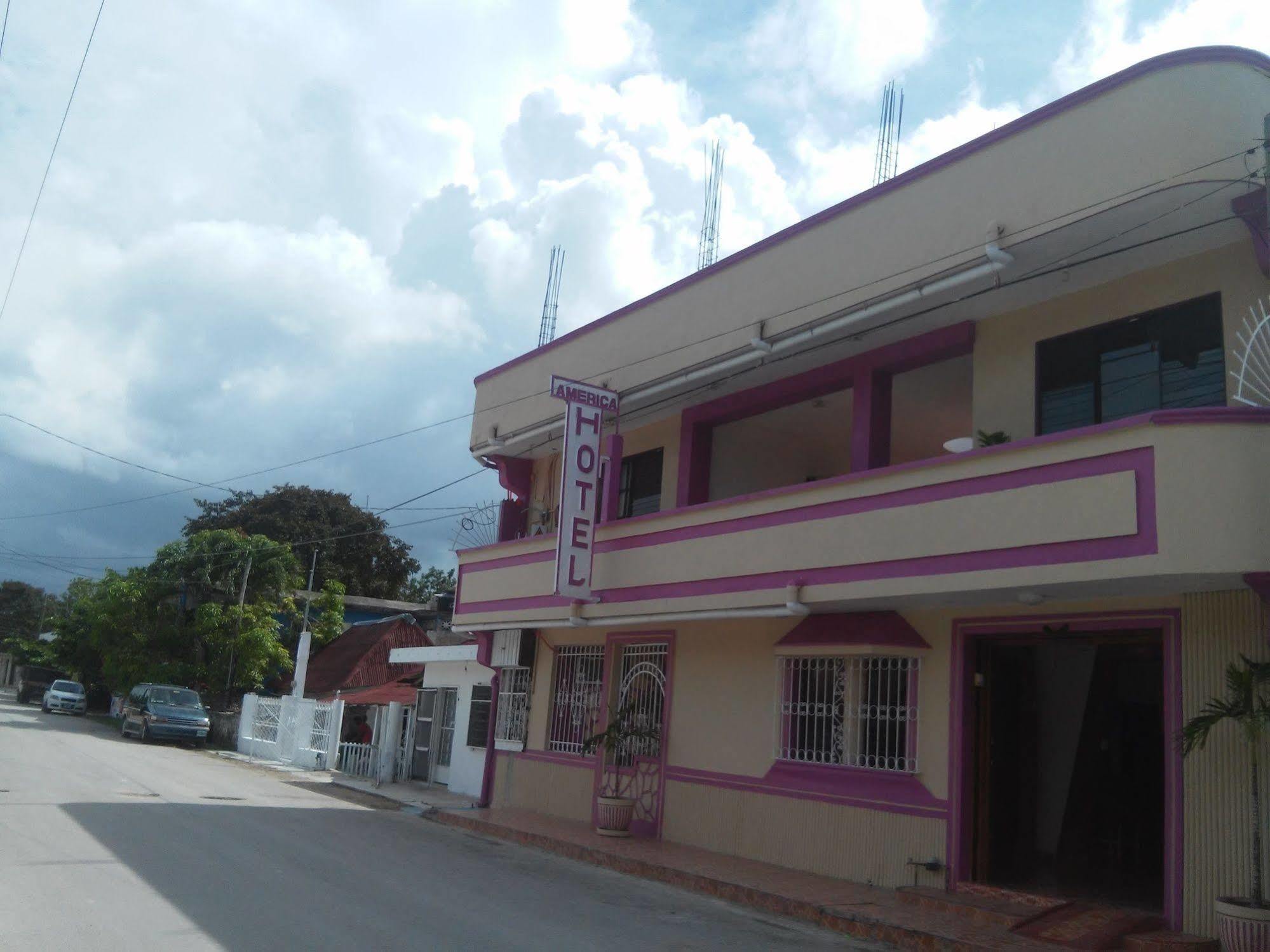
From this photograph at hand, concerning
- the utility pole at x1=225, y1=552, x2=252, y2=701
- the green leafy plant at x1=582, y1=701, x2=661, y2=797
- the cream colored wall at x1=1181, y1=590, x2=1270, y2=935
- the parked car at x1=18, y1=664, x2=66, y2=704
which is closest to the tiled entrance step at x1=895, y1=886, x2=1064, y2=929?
the cream colored wall at x1=1181, y1=590, x2=1270, y2=935

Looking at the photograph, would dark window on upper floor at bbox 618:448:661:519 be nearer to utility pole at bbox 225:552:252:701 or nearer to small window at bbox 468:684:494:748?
small window at bbox 468:684:494:748

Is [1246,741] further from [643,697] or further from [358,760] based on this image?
[358,760]

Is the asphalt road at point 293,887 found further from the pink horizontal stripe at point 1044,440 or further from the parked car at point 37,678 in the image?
the parked car at point 37,678

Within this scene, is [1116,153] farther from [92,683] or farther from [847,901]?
[92,683]

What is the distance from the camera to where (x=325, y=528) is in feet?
186

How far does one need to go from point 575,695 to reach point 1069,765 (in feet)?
27.2

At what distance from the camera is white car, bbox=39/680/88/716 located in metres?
44.8

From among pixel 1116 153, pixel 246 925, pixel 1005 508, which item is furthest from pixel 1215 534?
pixel 246 925

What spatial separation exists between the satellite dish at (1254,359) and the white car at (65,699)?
46534mm

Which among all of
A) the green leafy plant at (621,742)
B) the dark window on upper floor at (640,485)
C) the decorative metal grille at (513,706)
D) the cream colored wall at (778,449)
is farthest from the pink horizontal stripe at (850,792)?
the decorative metal grille at (513,706)

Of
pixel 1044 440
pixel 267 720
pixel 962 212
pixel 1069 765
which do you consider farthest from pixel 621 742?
pixel 267 720

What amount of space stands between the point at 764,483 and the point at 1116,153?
27.5 ft

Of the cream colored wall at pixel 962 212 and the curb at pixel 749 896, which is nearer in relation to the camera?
the curb at pixel 749 896

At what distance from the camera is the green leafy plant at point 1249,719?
852 centimetres
